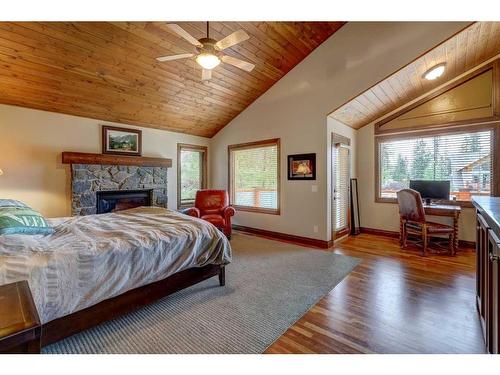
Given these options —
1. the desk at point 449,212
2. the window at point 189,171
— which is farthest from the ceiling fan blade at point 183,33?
the desk at point 449,212

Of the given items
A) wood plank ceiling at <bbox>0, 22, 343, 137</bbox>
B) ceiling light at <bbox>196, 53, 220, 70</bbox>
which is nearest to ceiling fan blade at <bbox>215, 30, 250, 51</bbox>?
ceiling light at <bbox>196, 53, 220, 70</bbox>

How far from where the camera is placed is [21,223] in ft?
6.81

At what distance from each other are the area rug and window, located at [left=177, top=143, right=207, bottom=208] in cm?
304

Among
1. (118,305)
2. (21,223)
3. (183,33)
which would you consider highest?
(183,33)

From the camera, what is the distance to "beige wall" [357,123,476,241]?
5.14m

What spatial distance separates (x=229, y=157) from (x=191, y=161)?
1.01m

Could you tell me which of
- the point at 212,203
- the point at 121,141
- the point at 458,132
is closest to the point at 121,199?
the point at 121,141

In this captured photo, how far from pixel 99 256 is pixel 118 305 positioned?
0.46 m

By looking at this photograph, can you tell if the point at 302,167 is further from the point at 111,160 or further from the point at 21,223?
the point at 21,223

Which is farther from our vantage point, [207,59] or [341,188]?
[341,188]

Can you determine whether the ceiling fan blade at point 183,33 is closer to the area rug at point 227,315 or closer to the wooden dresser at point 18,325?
the wooden dresser at point 18,325

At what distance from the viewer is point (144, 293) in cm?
212

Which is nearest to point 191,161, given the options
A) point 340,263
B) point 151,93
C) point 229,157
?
point 229,157

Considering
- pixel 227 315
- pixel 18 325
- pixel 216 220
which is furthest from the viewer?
pixel 216 220
